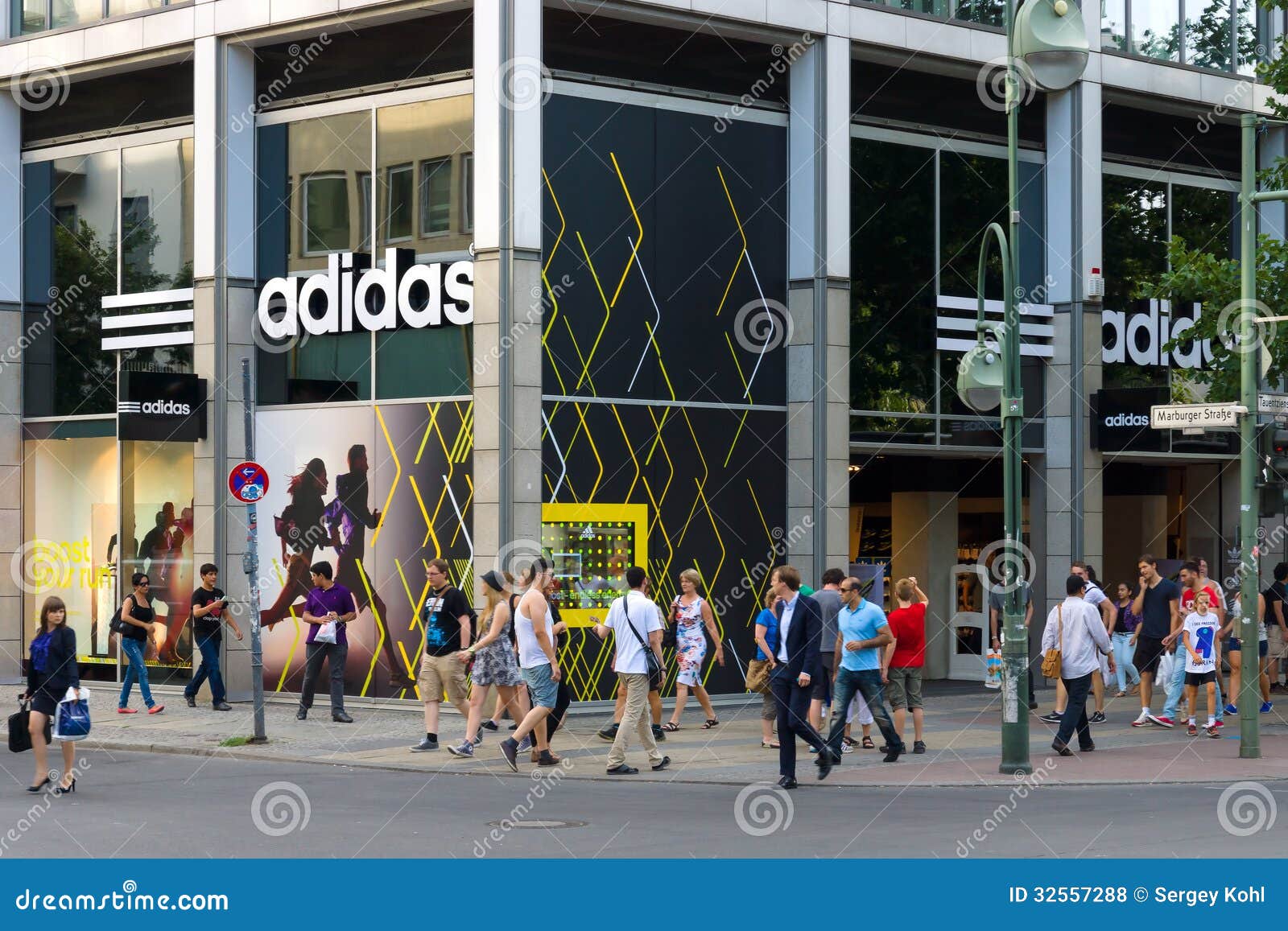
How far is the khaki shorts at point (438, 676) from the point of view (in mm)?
17156

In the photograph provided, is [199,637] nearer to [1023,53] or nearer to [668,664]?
[668,664]

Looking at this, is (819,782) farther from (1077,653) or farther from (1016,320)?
(1016,320)

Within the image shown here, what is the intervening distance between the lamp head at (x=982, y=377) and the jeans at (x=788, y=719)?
4.68 metres

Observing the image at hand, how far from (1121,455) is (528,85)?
11264 mm

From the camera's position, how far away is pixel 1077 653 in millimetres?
16578

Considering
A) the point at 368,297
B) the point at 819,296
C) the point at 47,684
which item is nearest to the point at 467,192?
the point at 368,297

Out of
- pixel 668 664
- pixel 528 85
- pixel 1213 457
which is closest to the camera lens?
pixel 528 85

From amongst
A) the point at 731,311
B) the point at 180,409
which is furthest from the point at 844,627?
the point at 180,409

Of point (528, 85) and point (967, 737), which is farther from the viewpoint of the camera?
point (528, 85)

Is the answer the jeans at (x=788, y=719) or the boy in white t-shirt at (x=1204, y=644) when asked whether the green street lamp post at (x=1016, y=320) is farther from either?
the boy in white t-shirt at (x=1204, y=644)

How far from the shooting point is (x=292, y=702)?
71.9 ft

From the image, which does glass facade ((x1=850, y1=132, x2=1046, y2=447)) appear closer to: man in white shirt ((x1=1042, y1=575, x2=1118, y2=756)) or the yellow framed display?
the yellow framed display

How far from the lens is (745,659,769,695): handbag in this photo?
17250 mm

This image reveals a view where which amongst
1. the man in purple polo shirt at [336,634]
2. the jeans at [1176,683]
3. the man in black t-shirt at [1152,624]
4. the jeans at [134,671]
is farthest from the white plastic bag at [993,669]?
the jeans at [134,671]
